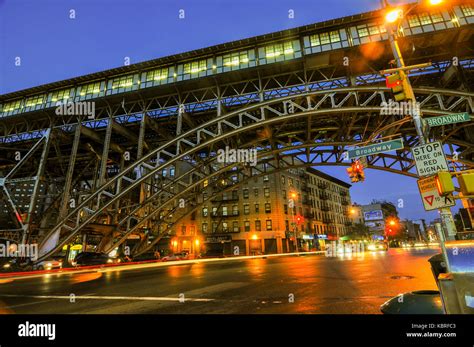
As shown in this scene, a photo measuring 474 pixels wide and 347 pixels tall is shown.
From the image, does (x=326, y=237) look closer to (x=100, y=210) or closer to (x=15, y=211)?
(x=100, y=210)

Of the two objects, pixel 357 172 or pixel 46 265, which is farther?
pixel 46 265

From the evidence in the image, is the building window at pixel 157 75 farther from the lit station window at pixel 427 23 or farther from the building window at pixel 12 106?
the lit station window at pixel 427 23

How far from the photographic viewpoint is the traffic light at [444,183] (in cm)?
421

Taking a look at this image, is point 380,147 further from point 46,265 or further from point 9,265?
point 9,265

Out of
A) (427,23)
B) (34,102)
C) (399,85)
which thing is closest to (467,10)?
(427,23)

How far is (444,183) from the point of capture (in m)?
4.26

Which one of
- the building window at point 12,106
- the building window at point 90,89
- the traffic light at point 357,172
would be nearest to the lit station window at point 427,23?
the traffic light at point 357,172

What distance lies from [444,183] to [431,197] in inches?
15.1

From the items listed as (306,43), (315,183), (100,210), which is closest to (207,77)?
(306,43)

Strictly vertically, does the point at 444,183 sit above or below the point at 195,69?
below

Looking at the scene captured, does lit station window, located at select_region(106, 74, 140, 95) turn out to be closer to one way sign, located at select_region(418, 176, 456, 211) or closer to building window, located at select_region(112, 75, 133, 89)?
building window, located at select_region(112, 75, 133, 89)

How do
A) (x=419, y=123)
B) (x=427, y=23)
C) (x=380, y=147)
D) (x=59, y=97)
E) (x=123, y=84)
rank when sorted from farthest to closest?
(x=59, y=97) → (x=123, y=84) → (x=427, y=23) → (x=380, y=147) → (x=419, y=123)

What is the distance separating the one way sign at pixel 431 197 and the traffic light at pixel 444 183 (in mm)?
108

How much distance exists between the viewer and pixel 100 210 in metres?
18.8
